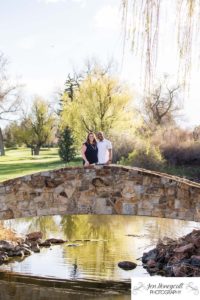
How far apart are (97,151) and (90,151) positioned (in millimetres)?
148

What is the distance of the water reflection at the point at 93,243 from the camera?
13.4 m

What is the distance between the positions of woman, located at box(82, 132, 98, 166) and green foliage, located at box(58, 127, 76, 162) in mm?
26181

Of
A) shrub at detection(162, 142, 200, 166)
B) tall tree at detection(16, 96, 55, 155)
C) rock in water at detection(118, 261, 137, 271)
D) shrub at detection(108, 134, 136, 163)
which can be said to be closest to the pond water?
rock in water at detection(118, 261, 137, 271)

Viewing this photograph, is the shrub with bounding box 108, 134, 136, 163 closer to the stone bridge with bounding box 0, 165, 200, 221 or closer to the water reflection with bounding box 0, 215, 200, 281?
the water reflection with bounding box 0, 215, 200, 281

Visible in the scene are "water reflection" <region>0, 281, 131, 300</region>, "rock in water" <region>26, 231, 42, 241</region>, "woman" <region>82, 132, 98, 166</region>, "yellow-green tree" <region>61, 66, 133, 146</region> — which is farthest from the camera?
"yellow-green tree" <region>61, 66, 133, 146</region>

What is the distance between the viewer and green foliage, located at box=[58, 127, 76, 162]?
37938 millimetres

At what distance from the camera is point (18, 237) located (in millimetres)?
16625

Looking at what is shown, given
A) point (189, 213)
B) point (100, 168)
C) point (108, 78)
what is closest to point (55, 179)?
point (100, 168)

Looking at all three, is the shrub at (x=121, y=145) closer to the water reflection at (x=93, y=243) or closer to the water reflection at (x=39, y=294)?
the water reflection at (x=93, y=243)

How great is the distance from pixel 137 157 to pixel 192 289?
25.6m

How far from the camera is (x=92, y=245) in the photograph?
1636cm

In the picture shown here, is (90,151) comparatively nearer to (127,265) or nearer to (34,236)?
(127,265)

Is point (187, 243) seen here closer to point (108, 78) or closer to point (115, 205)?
point (115, 205)

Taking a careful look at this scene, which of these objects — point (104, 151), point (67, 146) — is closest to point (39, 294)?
point (104, 151)
